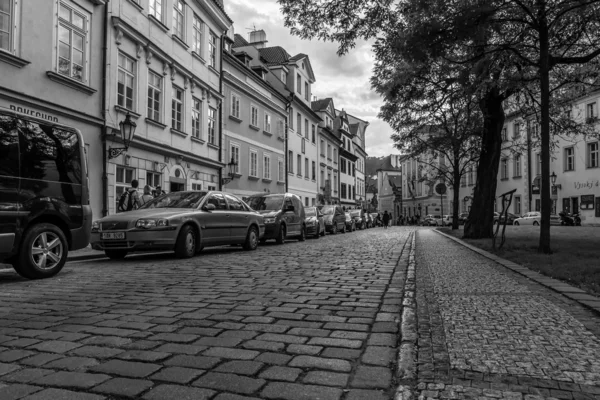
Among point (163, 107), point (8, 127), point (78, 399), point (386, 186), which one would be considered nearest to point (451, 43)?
point (8, 127)

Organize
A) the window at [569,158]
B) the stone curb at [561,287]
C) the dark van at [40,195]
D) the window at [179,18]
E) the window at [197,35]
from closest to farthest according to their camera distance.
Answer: the stone curb at [561,287] < the dark van at [40,195] < the window at [179,18] < the window at [197,35] < the window at [569,158]

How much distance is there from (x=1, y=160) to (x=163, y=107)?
42.8 feet

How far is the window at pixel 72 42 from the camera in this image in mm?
13484

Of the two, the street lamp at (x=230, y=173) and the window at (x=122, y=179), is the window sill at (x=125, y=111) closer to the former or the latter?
the window at (x=122, y=179)

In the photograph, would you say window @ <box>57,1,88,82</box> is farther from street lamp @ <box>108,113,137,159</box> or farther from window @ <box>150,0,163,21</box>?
window @ <box>150,0,163,21</box>

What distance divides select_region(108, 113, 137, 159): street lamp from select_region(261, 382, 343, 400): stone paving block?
13402mm

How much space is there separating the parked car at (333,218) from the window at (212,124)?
7.04 metres

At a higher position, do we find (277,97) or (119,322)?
(277,97)

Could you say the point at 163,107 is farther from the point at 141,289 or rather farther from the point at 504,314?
the point at 504,314

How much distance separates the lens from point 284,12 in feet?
38.5

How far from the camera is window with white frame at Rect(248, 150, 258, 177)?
28953 mm

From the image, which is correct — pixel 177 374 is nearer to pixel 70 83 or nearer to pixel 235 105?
pixel 70 83

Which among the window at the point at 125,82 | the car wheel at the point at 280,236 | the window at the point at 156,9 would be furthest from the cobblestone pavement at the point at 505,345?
the window at the point at 156,9

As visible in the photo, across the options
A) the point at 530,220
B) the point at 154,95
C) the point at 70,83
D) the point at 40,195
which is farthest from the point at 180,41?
the point at 530,220
